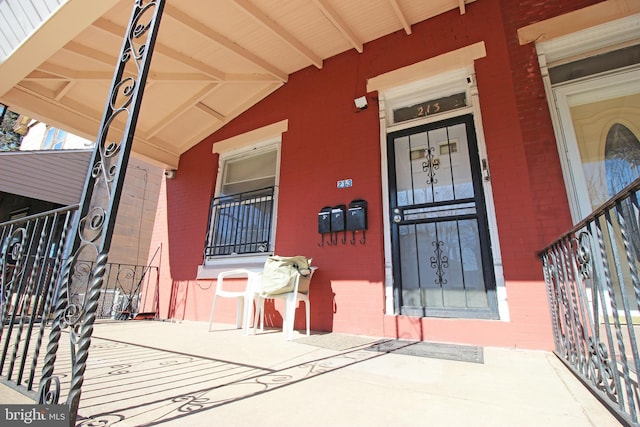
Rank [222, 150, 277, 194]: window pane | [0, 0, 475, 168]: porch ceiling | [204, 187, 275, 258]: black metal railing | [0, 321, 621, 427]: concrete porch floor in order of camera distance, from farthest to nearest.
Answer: [222, 150, 277, 194]: window pane
[204, 187, 275, 258]: black metal railing
[0, 0, 475, 168]: porch ceiling
[0, 321, 621, 427]: concrete porch floor

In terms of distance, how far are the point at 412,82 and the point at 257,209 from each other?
263 centimetres

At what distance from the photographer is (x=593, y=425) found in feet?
3.56

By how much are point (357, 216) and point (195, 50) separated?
2979 mm

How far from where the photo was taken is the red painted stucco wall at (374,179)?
8.41ft

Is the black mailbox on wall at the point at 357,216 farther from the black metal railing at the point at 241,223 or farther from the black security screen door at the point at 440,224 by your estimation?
the black metal railing at the point at 241,223

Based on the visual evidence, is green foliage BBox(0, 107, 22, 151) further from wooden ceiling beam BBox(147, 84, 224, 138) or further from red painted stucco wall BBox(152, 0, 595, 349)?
red painted stucco wall BBox(152, 0, 595, 349)

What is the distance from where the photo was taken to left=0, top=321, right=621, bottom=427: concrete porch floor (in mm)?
1119

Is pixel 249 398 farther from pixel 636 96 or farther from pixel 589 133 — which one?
pixel 636 96

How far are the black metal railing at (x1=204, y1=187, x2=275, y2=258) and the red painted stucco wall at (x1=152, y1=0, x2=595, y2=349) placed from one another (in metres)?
0.21

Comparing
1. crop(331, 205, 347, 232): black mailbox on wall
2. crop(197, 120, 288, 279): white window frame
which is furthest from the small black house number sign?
crop(197, 120, 288, 279): white window frame

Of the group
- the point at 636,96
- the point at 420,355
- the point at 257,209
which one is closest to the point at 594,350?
the point at 420,355

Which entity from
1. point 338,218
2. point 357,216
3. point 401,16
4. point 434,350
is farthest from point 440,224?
point 401,16

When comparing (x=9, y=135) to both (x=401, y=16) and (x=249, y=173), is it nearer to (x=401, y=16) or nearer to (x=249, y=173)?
(x=249, y=173)

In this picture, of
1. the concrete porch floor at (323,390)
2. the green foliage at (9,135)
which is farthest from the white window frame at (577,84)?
the green foliage at (9,135)
